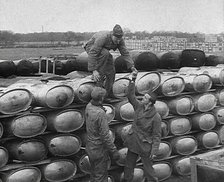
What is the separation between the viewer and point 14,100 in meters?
6.21

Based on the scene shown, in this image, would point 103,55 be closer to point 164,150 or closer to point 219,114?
point 164,150

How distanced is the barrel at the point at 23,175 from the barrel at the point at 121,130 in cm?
190

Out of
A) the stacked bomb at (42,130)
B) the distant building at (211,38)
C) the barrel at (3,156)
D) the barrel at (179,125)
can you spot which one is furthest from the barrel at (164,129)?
the distant building at (211,38)

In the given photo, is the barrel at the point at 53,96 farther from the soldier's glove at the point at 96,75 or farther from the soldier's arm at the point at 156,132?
the soldier's arm at the point at 156,132

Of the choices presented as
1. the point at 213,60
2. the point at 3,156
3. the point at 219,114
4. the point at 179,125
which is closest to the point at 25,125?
the point at 3,156

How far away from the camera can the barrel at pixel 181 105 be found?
827 centimetres

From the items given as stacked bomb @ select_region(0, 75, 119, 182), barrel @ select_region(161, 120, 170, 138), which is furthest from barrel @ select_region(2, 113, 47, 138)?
barrel @ select_region(161, 120, 170, 138)

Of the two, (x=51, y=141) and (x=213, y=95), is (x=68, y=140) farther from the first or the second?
(x=213, y=95)

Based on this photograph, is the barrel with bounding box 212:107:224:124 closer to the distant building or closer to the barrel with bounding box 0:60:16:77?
the barrel with bounding box 0:60:16:77

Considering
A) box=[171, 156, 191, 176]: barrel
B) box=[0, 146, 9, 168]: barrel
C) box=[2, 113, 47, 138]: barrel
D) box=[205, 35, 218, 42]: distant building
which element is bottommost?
box=[171, 156, 191, 176]: barrel

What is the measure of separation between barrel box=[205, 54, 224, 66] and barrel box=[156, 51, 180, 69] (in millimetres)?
1343

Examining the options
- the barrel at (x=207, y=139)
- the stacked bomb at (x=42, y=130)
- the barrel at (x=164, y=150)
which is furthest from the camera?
the barrel at (x=207, y=139)

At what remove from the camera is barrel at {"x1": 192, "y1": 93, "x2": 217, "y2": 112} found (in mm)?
8602

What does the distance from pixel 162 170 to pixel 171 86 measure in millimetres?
1935
